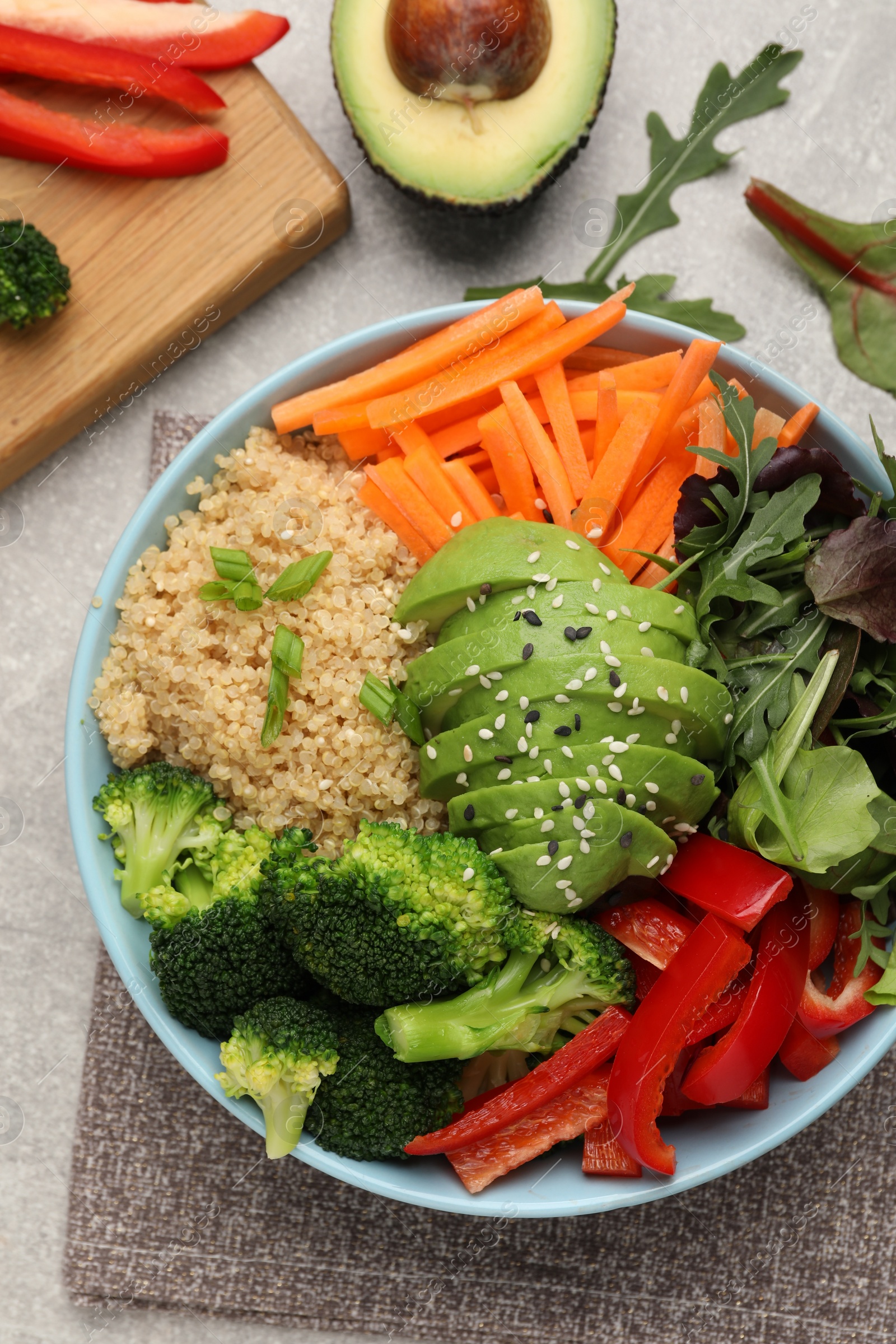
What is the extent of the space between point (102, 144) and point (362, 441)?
1049 mm

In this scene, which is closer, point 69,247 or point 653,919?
point 653,919

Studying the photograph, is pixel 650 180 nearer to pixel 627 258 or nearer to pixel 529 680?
pixel 627 258

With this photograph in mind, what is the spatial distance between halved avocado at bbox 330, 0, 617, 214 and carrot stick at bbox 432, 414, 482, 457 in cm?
54

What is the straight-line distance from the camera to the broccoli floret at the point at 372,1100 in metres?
2.14

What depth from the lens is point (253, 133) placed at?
267cm

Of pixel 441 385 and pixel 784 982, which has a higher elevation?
pixel 441 385

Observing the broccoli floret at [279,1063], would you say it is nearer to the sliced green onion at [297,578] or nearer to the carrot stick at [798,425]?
the sliced green onion at [297,578]

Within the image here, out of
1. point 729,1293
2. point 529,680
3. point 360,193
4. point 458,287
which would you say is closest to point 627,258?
point 458,287

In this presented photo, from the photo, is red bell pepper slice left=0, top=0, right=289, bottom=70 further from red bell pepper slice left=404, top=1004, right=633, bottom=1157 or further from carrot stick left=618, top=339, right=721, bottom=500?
red bell pepper slice left=404, top=1004, right=633, bottom=1157

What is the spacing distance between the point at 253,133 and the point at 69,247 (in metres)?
0.56

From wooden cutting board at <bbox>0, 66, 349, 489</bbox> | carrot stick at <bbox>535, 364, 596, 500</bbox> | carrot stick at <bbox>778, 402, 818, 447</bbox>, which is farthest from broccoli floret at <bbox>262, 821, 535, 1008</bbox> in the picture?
wooden cutting board at <bbox>0, 66, 349, 489</bbox>

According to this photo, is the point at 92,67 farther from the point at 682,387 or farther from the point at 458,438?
the point at 682,387

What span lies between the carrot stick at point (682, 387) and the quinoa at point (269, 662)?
0.62 m

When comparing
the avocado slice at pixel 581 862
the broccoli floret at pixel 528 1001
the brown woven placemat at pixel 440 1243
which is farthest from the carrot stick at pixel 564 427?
the brown woven placemat at pixel 440 1243
